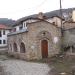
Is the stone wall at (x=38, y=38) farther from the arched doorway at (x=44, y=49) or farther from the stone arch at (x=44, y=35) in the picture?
the arched doorway at (x=44, y=49)

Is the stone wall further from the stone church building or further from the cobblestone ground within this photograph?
the cobblestone ground

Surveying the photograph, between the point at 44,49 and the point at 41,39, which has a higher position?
the point at 41,39

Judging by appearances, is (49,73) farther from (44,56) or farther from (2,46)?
(2,46)

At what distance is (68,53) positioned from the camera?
110 feet

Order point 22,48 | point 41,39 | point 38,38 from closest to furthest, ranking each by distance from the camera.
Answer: point 38,38
point 41,39
point 22,48

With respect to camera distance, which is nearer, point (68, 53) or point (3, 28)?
→ point (68, 53)

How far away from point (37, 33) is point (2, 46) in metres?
24.3

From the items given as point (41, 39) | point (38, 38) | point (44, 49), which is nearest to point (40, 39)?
point (41, 39)

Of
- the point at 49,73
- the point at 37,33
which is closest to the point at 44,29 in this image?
the point at 37,33

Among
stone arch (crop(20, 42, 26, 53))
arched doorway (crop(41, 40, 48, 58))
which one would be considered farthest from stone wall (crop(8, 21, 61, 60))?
stone arch (crop(20, 42, 26, 53))

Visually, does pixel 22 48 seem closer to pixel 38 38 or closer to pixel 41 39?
pixel 38 38

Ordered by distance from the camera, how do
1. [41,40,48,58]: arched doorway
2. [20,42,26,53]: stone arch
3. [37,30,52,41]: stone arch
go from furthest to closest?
1. [20,42,26,53]: stone arch
2. [41,40,48,58]: arched doorway
3. [37,30,52,41]: stone arch

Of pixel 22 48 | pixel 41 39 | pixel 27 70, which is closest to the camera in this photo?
pixel 27 70

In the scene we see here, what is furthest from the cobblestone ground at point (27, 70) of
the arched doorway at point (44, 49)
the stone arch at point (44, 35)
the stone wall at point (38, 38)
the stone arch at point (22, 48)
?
the stone arch at point (22, 48)
